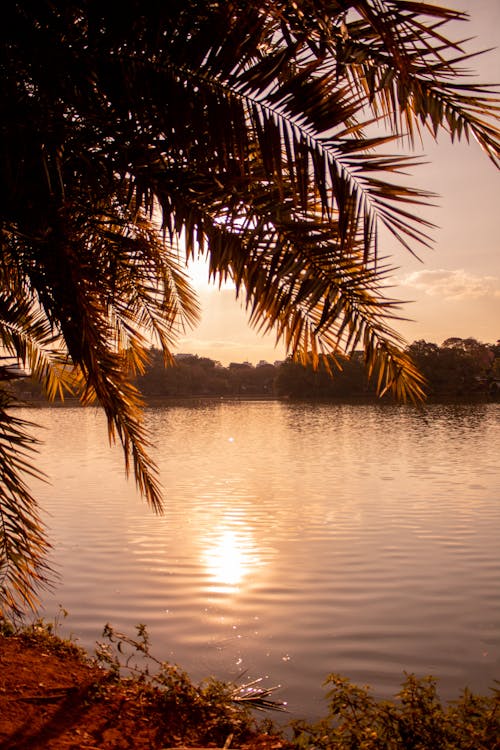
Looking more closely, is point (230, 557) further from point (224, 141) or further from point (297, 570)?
point (224, 141)

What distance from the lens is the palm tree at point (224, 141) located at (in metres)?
3.21

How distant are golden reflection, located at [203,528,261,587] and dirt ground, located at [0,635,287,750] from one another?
394 cm

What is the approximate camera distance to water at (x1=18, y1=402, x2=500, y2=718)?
632 cm

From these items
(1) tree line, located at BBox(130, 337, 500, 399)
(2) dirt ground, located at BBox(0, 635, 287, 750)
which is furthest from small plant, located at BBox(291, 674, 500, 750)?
(1) tree line, located at BBox(130, 337, 500, 399)

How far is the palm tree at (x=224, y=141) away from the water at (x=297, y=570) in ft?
7.65

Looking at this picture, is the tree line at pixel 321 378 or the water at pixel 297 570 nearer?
the water at pixel 297 570

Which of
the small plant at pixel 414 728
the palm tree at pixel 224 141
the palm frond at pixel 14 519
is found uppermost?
the palm tree at pixel 224 141

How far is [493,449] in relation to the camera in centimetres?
2591

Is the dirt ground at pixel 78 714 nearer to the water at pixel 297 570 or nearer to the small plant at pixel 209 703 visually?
the small plant at pixel 209 703

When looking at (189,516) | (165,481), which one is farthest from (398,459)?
(189,516)

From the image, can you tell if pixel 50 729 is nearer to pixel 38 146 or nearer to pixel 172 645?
pixel 172 645

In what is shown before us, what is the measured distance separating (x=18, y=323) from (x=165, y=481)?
14.3 metres

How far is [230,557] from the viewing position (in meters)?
10.3

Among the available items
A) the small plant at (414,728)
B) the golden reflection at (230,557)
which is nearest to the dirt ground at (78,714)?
the small plant at (414,728)
